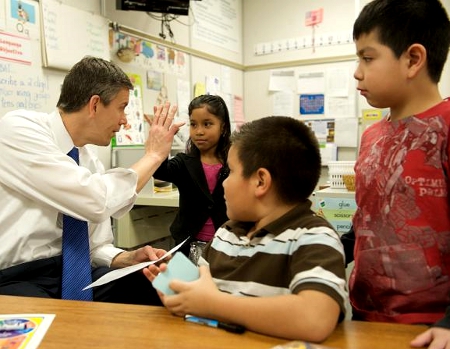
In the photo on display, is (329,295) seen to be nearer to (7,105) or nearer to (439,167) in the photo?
(439,167)

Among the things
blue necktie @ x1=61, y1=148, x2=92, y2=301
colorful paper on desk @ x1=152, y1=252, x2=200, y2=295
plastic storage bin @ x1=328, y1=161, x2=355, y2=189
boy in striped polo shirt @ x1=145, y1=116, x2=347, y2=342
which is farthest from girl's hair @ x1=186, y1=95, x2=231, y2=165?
colorful paper on desk @ x1=152, y1=252, x2=200, y2=295

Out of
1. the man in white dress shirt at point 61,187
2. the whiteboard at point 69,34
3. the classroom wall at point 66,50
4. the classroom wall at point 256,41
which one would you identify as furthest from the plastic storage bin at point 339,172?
the whiteboard at point 69,34

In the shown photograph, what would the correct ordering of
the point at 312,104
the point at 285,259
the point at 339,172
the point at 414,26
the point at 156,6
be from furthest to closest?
the point at 312,104, the point at 156,6, the point at 339,172, the point at 414,26, the point at 285,259

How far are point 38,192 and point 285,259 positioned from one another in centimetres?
87

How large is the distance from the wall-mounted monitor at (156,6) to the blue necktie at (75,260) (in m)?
1.70

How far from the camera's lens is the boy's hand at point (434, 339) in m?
0.66

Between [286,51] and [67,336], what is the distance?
3.60 metres

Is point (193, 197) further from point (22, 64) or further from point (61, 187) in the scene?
point (22, 64)

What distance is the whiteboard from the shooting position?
222cm

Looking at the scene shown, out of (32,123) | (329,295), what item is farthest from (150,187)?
(329,295)

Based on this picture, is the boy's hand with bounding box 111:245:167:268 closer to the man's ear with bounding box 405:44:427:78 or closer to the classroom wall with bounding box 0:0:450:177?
the man's ear with bounding box 405:44:427:78

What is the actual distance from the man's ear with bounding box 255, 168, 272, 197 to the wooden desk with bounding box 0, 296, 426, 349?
0.27 m

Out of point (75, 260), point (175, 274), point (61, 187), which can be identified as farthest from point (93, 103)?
point (175, 274)

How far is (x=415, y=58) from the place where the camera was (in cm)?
87
